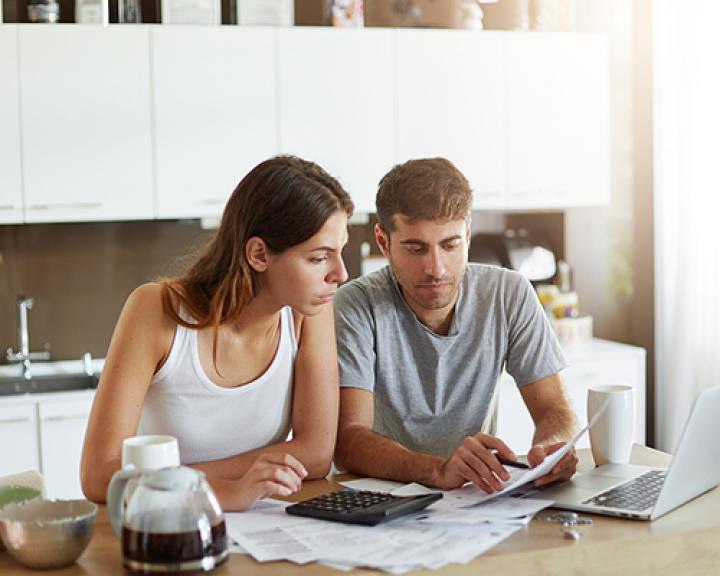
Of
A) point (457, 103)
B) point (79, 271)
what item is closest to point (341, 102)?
point (457, 103)

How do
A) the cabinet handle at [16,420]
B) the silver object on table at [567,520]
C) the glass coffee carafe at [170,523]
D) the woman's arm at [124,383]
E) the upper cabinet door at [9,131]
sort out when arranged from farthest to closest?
the upper cabinet door at [9,131], the cabinet handle at [16,420], the woman's arm at [124,383], the silver object on table at [567,520], the glass coffee carafe at [170,523]

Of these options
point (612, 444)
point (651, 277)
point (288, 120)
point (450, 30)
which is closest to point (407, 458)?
point (612, 444)

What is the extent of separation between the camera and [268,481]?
5.86 ft

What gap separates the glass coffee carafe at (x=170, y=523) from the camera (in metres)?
1.47

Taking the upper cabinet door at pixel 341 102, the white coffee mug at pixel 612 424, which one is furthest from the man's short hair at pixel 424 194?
the upper cabinet door at pixel 341 102

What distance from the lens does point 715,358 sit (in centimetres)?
436

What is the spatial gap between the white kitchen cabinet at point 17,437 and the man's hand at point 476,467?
78.6 inches

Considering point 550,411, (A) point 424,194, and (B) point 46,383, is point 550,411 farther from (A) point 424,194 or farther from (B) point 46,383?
(B) point 46,383

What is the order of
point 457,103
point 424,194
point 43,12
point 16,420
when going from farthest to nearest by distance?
point 457,103
point 43,12
point 16,420
point 424,194

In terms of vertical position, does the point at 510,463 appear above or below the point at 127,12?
below

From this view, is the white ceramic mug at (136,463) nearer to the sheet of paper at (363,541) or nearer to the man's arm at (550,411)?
the sheet of paper at (363,541)

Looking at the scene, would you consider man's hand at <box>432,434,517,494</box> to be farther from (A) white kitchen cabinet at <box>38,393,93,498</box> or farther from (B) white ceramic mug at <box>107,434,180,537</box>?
(A) white kitchen cabinet at <box>38,393,93,498</box>

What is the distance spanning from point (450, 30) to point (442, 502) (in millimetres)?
2721

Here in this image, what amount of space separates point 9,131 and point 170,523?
2579 mm
